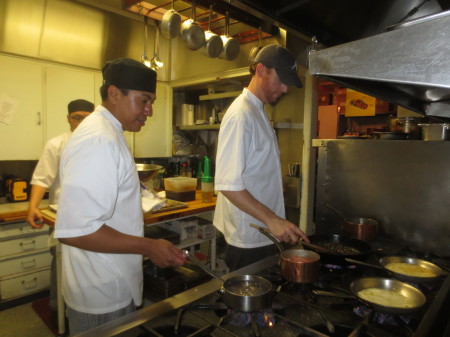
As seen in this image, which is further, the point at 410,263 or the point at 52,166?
the point at 52,166

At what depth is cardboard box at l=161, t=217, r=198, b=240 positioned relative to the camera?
2609 millimetres

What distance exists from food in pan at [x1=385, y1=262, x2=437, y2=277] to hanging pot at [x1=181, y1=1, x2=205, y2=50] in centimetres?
203

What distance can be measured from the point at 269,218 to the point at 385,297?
52 cm

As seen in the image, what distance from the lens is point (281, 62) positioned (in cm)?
154

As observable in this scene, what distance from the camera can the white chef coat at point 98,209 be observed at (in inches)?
40.4

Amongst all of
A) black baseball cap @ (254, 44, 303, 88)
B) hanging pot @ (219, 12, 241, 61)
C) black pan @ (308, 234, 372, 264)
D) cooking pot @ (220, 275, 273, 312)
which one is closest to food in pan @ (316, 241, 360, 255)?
black pan @ (308, 234, 372, 264)

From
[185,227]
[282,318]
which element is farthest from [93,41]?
[282,318]

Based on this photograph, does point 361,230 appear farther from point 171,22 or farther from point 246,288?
point 171,22

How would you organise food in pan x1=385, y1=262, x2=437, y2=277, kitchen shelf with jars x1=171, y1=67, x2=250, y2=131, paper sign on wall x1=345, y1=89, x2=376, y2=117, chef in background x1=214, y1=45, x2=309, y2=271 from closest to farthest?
food in pan x1=385, y1=262, x2=437, y2=277
chef in background x1=214, y1=45, x2=309, y2=271
kitchen shelf with jars x1=171, y1=67, x2=250, y2=131
paper sign on wall x1=345, y1=89, x2=376, y2=117

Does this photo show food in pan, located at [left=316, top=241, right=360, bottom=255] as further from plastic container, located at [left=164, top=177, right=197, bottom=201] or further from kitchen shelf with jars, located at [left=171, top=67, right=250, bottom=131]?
kitchen shelf with jars, located at [left=171, top=67, right=250, bottom=131]

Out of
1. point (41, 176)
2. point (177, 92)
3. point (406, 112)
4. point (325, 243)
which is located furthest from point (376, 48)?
point (177, 92)

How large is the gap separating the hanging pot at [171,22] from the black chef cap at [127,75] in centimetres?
135

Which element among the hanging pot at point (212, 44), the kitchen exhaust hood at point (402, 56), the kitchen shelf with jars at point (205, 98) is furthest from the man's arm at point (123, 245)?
the kitchen shelf with jars at point (205, 98)

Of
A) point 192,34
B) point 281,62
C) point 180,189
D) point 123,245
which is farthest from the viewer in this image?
point 180,189
